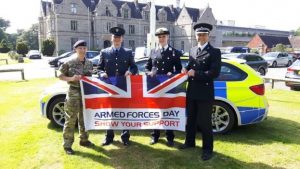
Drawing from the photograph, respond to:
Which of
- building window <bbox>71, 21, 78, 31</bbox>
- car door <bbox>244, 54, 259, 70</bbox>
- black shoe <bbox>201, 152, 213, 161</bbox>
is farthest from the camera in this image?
building window <bbox>71, 21, 78, 31</bbox>

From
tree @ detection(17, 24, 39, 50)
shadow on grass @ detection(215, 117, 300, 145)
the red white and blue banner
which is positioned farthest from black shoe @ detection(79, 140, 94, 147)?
tree @ detection(17, 24, 39, 50)

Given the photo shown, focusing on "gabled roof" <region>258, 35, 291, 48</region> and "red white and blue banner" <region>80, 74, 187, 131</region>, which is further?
"gabled roof" <region>258, 35, 291, 48</region>

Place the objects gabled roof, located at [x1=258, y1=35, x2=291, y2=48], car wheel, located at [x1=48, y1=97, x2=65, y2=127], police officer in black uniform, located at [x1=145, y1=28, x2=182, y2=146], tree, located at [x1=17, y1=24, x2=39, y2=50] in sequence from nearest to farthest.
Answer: police officer in black uniform, located at [x1=145, y1=28, x2=182, y2=146] → car wheel, located at [x1=48, y1=97, x2=65, y2=127] → gabled roof, located at [x1=258, y1=35, x2=291, y2=48] → tree, located at [x1=17, y1=24, x2=39, y2=50]

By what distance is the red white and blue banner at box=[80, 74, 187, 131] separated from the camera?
548 centimetres

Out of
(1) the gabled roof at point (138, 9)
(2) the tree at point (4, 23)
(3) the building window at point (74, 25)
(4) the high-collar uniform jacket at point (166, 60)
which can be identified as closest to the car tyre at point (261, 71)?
(4) the high-collar uniform jacket at point (166, 60)

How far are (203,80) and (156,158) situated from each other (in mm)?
1550

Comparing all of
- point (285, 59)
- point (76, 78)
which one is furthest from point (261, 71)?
point (76, 78)

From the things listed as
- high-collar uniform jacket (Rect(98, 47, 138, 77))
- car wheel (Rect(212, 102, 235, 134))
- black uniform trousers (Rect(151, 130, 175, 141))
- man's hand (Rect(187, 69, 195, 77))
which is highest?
high-collar uniform jacket (Rect(98, 47, 138, 77))

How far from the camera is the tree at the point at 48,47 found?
174 feet

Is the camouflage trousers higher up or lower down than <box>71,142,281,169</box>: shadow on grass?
higher up

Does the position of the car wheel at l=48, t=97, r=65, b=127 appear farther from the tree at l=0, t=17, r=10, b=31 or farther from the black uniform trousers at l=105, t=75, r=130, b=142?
the tree at l=0, t=17, r=10, b=31

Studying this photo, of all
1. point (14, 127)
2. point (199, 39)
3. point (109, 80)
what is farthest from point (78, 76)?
point (14, 127)

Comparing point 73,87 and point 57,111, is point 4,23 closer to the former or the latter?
point 57,111

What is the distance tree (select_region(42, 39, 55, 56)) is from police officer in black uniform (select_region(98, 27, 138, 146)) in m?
50.8
